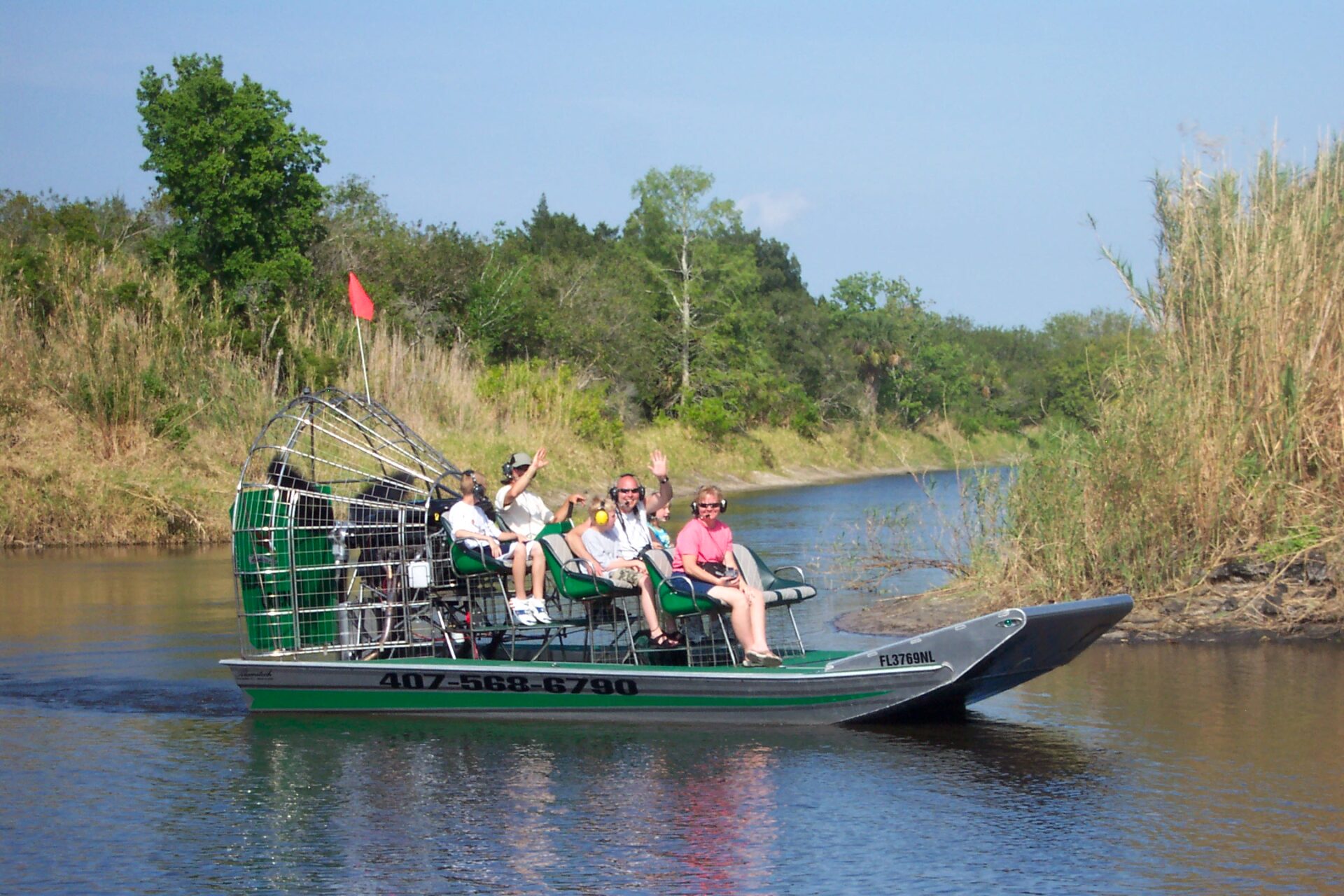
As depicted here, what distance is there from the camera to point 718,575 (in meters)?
10.8

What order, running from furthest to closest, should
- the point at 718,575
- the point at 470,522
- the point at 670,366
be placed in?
1. the point at 670,366
2. the point at 470,522
3. the point at 718,575

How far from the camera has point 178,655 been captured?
48.1 ft

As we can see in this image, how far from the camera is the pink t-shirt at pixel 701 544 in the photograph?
10.6 m

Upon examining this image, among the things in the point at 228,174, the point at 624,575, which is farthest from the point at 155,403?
the point at 624,575

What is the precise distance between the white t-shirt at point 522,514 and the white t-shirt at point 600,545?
20.6 inches

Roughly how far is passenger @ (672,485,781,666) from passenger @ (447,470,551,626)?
1.35 m

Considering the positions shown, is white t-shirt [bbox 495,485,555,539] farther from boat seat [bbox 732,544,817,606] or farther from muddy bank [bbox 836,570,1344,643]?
muddy bank [bbox 836,570,1344,643]

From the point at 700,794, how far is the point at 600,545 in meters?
3.19

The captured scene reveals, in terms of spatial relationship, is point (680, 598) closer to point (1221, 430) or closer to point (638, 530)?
point (638, 530)

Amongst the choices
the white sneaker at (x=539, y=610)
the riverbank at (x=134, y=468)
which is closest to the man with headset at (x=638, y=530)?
the white sneaker at (x=539, y=610)

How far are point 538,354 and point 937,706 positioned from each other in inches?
1415

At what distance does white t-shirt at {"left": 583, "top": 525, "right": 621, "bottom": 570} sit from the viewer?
11.8 m

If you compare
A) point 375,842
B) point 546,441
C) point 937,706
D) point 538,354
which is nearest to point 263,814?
point 375,842

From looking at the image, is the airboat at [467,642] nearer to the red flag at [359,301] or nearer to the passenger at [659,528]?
the passenger at [659,528]
